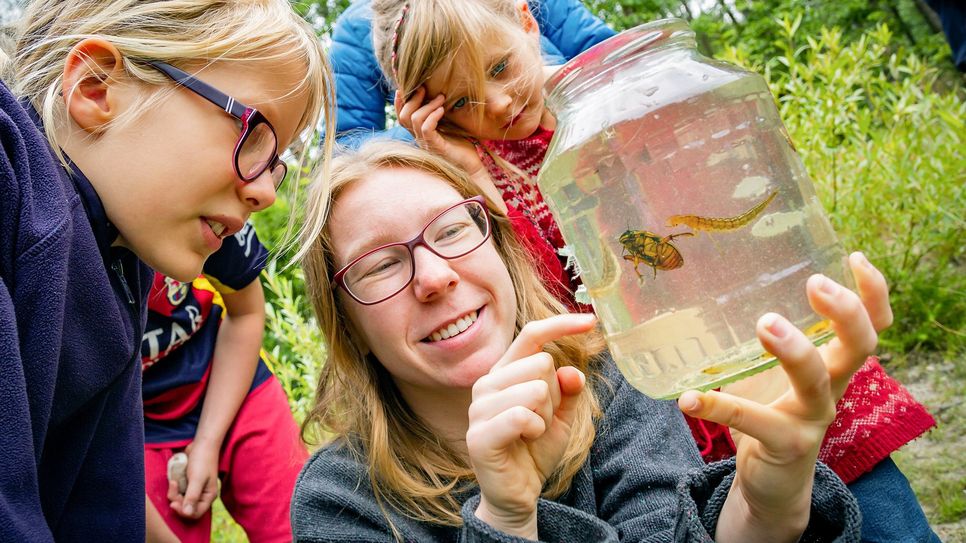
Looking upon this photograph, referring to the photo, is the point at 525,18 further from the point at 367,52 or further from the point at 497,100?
the point at 367,52

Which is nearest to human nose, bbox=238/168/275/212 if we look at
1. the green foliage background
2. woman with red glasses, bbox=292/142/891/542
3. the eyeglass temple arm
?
the eyeglass temple arm

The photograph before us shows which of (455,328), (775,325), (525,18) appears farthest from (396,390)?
(525,18)

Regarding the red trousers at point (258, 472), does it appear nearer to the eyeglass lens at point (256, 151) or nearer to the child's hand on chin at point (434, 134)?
the child's hand on chin at point (434, 134)

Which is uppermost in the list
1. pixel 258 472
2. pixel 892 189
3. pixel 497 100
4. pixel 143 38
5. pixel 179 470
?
pixel 143 38

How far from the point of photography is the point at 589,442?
66.4 inches

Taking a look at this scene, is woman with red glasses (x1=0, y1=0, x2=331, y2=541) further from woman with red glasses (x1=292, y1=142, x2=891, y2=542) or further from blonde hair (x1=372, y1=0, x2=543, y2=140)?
blonde hair (x1=372, y1=0, x2=543, y2=140)

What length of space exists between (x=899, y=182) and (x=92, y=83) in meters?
3.22

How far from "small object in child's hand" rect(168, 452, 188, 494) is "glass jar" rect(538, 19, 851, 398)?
1.66 metres

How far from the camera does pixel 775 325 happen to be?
934 mm

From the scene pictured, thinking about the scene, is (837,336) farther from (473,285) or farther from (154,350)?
(154,350)

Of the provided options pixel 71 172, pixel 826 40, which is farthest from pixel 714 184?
pixel 826 40

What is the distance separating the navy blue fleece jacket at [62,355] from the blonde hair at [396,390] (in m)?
0.46

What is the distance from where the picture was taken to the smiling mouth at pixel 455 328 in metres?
1.69

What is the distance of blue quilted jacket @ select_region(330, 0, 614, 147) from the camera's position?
2931 mm
